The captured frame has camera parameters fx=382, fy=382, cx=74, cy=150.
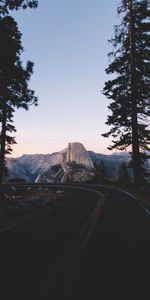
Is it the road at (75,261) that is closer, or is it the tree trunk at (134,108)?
the road at (75,261)

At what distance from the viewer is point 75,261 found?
658cm

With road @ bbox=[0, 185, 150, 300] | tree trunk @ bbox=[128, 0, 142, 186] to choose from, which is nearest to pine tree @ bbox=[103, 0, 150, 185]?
tree trunk @ bbox=[128, 0, 142, 186]

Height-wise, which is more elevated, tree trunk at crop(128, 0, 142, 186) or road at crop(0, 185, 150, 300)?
tree trunk at crop(128, 0, 142, 186)

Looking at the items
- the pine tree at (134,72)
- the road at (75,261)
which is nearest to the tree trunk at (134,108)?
the pine tree at (134,72)

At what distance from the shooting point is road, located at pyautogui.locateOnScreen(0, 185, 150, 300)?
5.07m

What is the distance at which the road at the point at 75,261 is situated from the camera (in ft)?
16.6

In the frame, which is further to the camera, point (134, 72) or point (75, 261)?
point (134, 72)

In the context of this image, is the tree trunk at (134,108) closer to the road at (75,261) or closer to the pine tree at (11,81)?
the pine tree at (11,81)

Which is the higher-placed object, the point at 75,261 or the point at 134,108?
the point at 134,108

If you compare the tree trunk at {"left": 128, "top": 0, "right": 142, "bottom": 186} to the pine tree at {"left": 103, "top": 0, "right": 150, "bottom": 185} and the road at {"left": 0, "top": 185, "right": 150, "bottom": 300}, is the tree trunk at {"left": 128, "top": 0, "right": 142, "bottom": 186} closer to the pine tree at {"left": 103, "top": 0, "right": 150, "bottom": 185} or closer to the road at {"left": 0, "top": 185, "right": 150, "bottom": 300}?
the pine tree at {"left": 103, "top": 0, "right": 150, "bottom": 185}

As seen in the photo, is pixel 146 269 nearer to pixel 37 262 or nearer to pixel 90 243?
pixel 37 262

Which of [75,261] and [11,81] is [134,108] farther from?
[75,261]

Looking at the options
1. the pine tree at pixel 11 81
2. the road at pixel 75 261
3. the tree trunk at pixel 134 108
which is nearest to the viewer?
the road at pixel 75 261

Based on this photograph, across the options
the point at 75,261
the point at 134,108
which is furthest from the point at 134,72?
the point at 75,261
